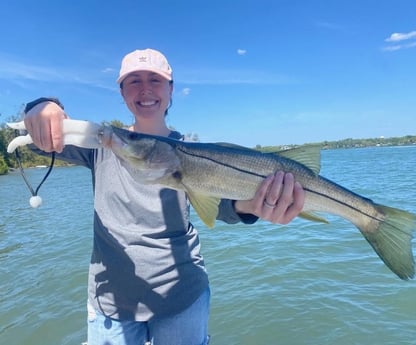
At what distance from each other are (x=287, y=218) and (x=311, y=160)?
49 centimetres

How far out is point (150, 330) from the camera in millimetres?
2854

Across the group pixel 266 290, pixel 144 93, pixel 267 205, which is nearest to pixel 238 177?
pixel 267 205

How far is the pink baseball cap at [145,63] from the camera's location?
122 inches

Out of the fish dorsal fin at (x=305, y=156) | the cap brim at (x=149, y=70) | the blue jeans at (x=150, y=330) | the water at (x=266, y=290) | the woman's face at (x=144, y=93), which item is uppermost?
the cap brim at (x=149, y=70)

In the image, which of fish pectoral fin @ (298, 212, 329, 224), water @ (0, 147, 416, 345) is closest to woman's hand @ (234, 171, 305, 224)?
fish pectoral fin @ (298, 212, 329, 224)

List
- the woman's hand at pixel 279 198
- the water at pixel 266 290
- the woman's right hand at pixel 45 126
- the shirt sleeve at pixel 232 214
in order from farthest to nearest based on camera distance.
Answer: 1. the water at pixel 266 290
2. the shirt sleeve at pixel 232 214
3. the woman's hand at pixel 279 198
4. the woman's right hand at pixel 45 126

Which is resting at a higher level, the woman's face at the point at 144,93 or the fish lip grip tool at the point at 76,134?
the woman's face at the point at 144,93

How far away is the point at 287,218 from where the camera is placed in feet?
9.23

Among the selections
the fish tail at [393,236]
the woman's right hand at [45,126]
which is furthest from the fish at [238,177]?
the woman's right hand at [45,126]

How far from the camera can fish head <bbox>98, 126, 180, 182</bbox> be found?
271 cm

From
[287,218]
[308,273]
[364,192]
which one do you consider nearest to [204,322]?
[287,218]

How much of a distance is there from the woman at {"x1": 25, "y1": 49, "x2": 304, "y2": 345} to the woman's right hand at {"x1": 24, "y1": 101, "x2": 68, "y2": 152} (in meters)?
0.49

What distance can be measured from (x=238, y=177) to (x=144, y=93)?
3.79 feet

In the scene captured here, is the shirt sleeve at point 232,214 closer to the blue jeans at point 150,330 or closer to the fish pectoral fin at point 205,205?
the fish pectoral fin at point 205,205
